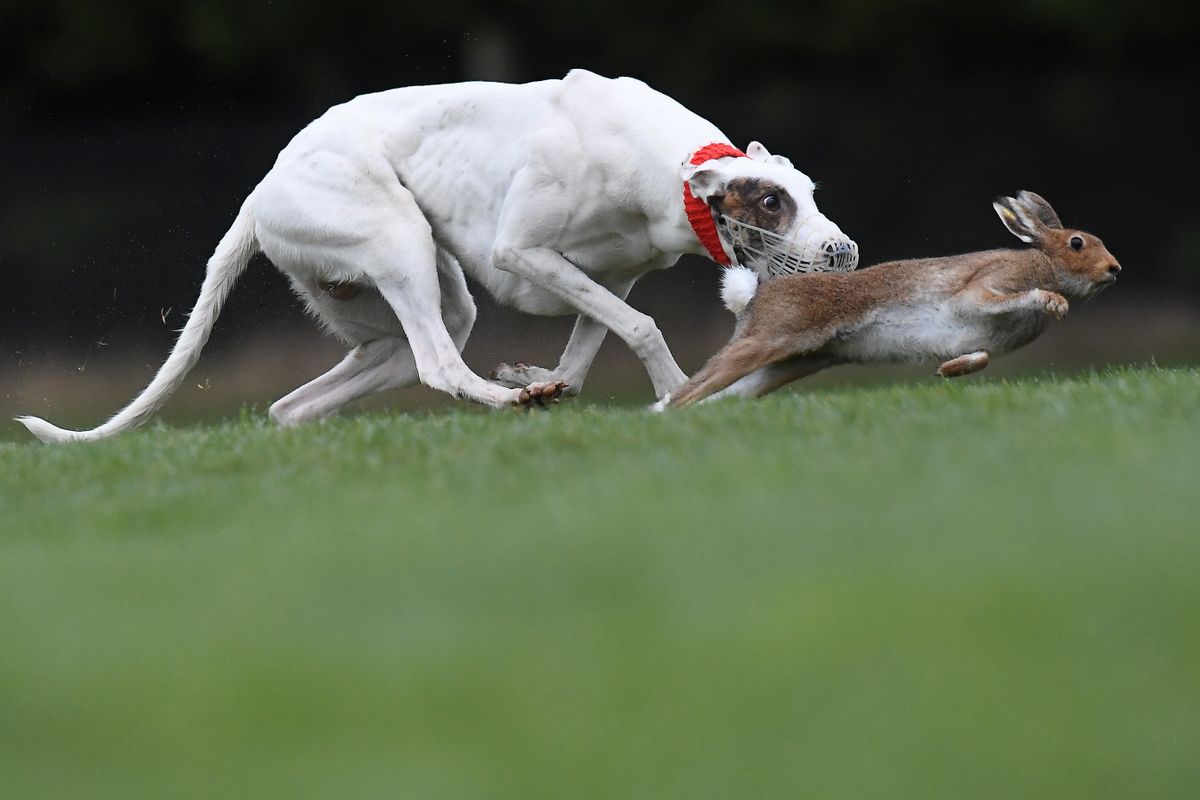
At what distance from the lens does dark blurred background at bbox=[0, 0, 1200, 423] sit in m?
17.3

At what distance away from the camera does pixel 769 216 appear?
26.8ft

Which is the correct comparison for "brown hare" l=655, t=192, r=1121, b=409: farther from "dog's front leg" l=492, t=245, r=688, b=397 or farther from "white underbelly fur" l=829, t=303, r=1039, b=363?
"dog's front leg" l=492, t=245, r=688, b=397

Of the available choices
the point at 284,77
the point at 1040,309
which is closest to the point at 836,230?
the point at 1040,309

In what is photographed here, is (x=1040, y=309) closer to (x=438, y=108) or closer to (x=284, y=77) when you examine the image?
(x=438, y=108)

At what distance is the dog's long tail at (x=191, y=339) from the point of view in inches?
360

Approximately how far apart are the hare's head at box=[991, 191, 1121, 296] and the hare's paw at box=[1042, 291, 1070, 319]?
463 millimetres

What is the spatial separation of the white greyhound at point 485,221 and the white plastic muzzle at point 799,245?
0.02 meters

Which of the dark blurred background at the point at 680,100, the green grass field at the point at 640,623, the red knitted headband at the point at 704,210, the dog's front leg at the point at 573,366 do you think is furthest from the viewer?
the dark blurred background at the point at 680,100

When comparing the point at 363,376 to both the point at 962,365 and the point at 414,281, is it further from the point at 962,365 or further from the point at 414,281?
the point at 962,365

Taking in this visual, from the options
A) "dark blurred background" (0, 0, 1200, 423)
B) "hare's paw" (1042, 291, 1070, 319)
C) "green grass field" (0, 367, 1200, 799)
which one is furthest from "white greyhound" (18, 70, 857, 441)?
"dark blurred background" (0, 0, 1200, 423)

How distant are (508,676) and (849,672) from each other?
1.96ft

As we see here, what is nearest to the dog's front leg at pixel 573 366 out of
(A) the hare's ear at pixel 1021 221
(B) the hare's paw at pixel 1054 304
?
(A) the hare's ear at pixel 1021 221

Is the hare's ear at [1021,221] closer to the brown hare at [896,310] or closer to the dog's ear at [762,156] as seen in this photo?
the brown hare at [896,310]

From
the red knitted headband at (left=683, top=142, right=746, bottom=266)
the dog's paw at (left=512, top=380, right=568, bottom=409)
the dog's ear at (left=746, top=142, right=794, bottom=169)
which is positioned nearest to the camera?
the dog's paw at (left=512, top=380, right=568, bottom=409)
